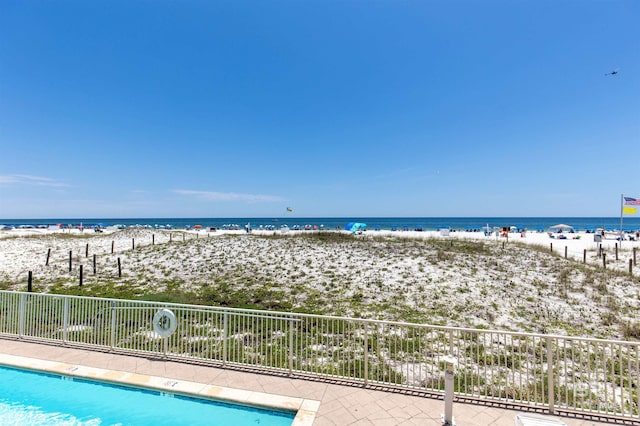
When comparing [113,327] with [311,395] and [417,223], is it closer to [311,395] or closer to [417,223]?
[311,395]

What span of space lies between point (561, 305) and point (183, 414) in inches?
541

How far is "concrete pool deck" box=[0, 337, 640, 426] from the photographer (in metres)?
4.63

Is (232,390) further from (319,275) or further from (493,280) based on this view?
(493,280)

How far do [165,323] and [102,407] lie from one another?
Answer: 163 cm

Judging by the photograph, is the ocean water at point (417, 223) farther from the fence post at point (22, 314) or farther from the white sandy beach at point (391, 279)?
the fence post at point (22, 314)

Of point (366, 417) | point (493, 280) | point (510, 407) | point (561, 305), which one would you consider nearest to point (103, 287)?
point (366, 417)

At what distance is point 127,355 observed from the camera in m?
6.87

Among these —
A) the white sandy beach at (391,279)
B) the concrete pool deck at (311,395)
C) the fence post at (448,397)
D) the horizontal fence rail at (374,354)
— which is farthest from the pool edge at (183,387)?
the white sandy beach at (391,279)

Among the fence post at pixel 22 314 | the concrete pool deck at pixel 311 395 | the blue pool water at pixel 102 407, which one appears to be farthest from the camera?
the fence post at pixel 22 314

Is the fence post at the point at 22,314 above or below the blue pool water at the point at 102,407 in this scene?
above

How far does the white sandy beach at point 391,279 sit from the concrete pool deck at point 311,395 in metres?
6.04

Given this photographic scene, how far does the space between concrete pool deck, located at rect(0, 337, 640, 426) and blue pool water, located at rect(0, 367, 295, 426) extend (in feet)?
0.75

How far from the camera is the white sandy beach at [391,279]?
38.2 feet

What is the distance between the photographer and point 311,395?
530cm
